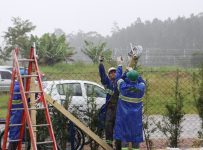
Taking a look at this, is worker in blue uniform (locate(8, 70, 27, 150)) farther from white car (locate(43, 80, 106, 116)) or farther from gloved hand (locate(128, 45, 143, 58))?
gloved hand (locate(128, 45, 143, 58))

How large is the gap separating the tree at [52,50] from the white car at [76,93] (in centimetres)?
2626

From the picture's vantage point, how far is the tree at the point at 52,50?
3962 cm

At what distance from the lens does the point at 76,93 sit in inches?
514

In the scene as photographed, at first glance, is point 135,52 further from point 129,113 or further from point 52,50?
point 52,50

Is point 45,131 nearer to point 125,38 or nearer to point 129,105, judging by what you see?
point 129,105

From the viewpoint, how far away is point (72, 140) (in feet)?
30.3

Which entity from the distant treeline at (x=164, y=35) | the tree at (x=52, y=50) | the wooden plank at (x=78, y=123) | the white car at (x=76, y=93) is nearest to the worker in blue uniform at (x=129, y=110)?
the wooden plank at (x=78, y=123)

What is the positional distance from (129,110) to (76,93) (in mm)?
4934

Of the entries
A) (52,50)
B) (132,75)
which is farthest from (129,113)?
(52,50)

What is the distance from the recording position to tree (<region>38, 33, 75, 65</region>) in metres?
39.6

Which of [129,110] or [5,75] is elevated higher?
[129,110]

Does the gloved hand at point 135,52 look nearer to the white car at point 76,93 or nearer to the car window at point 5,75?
the white car at point 76,93

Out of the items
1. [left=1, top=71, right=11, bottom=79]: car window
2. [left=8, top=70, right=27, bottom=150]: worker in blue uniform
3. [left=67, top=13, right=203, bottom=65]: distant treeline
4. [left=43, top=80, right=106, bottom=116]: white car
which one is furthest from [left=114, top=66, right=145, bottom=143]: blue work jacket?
[left=67, top=13, right=203, bottom=65]: distant treeline

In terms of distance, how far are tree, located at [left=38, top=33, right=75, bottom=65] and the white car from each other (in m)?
26.3
